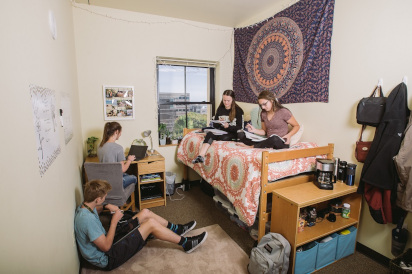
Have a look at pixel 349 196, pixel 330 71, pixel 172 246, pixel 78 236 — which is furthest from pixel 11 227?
pixel 330 71

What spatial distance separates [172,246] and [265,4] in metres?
3.09

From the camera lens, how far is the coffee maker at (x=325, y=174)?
192 cm

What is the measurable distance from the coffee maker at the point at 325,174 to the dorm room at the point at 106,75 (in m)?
0.38

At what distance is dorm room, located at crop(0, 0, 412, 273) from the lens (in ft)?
2.49

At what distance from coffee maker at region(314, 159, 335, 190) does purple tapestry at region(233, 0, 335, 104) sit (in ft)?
2.54

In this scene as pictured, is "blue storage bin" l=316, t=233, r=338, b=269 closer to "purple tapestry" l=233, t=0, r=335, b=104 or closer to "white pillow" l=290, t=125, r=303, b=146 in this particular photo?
"white pillow" l=290, t=125, r=303, b=146

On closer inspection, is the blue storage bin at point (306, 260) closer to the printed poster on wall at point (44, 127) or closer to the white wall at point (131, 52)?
the printed poster on wall at point (44, 127)

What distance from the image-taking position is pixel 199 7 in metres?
2.95

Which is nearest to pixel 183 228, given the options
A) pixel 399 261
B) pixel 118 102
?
pixel 399 261

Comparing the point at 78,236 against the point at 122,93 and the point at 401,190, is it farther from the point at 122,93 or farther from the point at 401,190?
the point at 401,190

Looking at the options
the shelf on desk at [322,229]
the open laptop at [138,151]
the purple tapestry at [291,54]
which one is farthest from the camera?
the open laptop at [138,151]

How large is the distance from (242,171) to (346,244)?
3.74ft

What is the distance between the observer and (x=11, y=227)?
25.5 inches

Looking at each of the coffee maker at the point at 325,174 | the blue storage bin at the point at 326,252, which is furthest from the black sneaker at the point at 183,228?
the coffee maker at the point at 325,174
